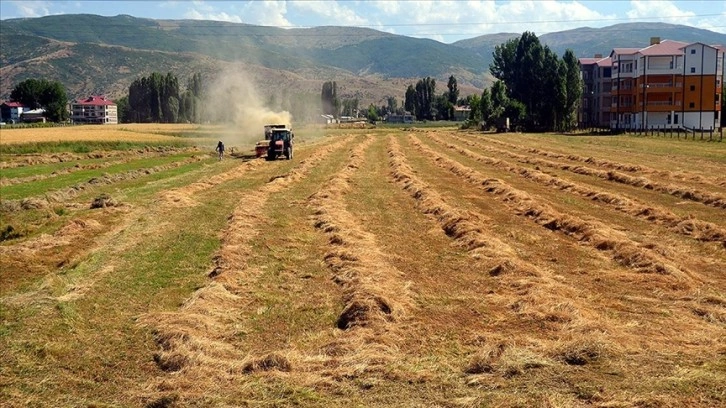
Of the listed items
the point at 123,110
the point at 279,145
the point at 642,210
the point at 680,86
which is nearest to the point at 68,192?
the point at 279,145

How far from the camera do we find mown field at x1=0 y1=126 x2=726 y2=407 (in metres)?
8.60

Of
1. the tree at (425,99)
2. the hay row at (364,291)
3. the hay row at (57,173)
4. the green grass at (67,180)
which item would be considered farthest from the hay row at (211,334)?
the tree at (425,99)

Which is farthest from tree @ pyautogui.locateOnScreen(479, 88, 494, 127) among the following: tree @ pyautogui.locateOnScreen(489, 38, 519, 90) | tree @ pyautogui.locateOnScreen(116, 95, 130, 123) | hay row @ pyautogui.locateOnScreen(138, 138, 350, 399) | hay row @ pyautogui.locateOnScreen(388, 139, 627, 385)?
tree @ pyautogui.locateOnScreen(116, 95, 130, 123)

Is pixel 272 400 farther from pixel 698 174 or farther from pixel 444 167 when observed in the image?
pixel 444 167

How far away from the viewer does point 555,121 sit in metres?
101

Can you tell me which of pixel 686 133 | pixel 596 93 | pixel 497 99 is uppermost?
pixel 596 93

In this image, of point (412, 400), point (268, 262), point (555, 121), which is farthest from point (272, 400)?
point (555, 121)

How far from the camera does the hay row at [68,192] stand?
27.0 metres

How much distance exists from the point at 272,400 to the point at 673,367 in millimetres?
5308

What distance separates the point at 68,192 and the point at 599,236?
25083mm

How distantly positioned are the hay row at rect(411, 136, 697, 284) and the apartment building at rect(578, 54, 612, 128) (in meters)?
89.3

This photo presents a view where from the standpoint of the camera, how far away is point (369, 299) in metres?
11.9

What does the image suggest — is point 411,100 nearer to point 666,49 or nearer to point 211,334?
point 666,49

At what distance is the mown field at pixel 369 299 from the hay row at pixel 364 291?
0.06 meters
